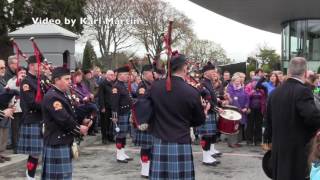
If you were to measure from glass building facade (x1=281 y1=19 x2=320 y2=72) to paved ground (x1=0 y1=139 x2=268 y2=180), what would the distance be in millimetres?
16777

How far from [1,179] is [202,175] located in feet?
9.55

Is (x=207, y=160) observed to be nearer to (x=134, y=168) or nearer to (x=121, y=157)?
(x=134, y=168)

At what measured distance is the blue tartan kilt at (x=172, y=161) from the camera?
5.03 metres

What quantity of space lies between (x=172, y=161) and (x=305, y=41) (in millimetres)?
21748

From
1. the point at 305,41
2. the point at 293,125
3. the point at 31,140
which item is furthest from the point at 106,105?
the point at 305,41

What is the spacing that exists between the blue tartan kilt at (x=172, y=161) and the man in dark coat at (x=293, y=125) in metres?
0.89

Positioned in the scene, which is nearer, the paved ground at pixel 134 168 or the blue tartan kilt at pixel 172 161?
the blue tartan kilt at pixel 172 161

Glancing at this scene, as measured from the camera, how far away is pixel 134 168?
7965 millimetres

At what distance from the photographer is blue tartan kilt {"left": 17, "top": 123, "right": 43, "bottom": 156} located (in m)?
6.37

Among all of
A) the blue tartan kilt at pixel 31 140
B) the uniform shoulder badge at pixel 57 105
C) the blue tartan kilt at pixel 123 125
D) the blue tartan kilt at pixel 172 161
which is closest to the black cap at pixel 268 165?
the blue tartan kilt at pixel 172 161

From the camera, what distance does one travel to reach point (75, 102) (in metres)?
5.81

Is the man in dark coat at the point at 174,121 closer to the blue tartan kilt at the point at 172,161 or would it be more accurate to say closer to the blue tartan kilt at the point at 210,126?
the blue tartan kilt at the point at 172,161

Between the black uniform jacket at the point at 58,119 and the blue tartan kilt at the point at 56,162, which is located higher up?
the black uniform jacket at the point at 58,119

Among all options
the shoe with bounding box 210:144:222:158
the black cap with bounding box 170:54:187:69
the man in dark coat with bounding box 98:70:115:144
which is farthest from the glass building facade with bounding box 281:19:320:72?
the black cap with bounding box 170:54:187:69
